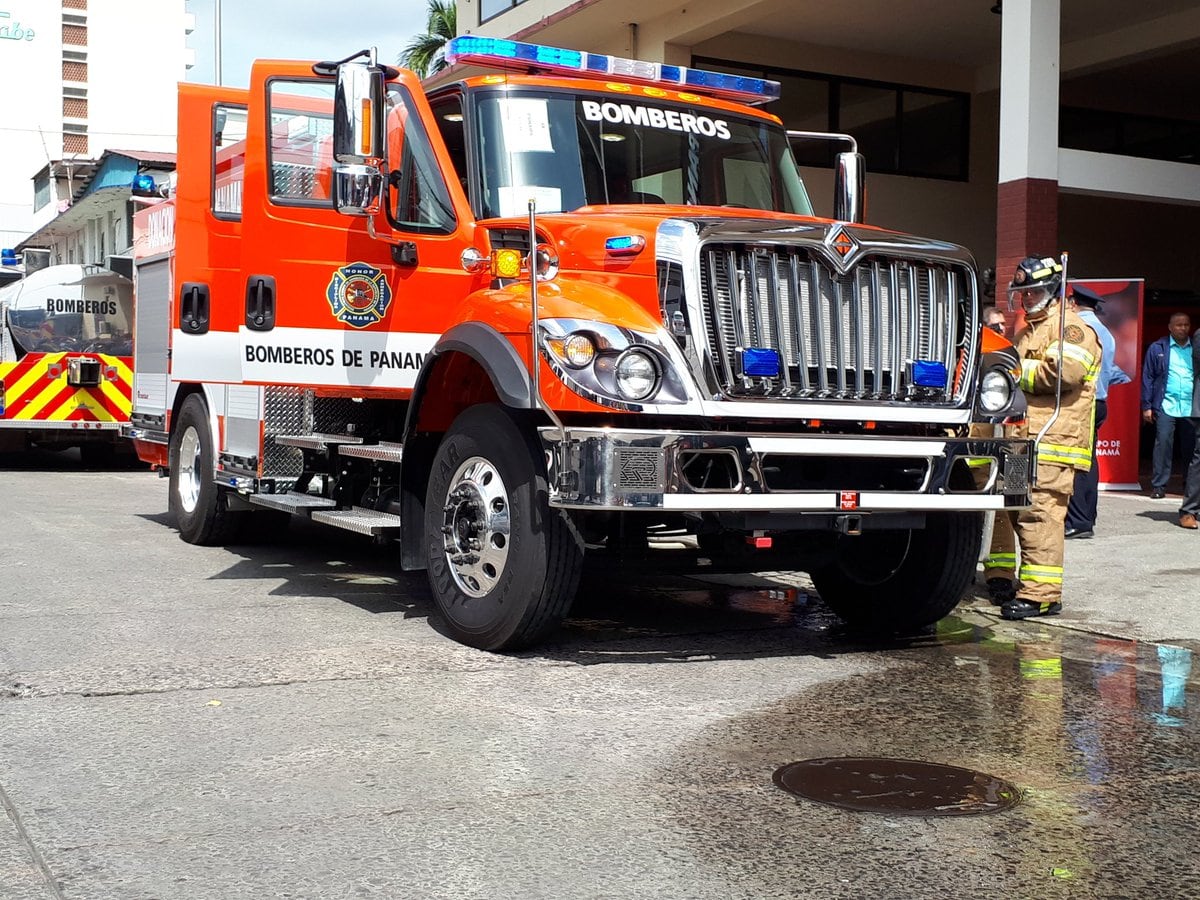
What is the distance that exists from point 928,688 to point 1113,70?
55.6 feet

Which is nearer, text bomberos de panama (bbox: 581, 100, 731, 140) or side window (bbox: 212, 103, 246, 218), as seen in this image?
text bomberos de panama (bbox: 581, 100, 731, 140)

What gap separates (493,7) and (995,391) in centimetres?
1648

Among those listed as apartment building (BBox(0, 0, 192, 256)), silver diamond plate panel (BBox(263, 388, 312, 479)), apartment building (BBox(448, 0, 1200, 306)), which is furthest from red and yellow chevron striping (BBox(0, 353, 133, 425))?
apartment building (BBox(0, 0, 192, 256))

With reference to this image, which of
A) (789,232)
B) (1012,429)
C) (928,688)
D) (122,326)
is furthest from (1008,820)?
(122,326)

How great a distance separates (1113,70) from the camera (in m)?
20.4

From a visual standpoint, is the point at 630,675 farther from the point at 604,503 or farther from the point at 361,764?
the point at 361,764

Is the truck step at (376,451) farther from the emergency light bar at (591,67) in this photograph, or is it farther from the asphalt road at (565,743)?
the emergency light bar at (591,67)

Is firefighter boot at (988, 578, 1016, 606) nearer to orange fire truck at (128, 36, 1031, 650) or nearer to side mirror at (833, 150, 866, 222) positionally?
orange fire truck at (128, 36, 1031, 650)

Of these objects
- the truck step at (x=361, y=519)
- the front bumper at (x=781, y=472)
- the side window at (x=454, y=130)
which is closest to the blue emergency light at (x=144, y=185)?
the truck step at (x=361, y=519)

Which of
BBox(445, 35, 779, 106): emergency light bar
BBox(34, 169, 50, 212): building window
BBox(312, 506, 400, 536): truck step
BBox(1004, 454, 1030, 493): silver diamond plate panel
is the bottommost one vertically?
BBox(312, 506, 400, 536): truck step

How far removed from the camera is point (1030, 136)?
14.0 meters

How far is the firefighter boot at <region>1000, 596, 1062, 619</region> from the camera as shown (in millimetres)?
7430

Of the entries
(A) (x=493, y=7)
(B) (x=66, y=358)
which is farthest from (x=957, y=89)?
(B) (x=66, y=358)

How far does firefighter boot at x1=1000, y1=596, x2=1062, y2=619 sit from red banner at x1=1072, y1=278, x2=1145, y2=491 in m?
6.74
